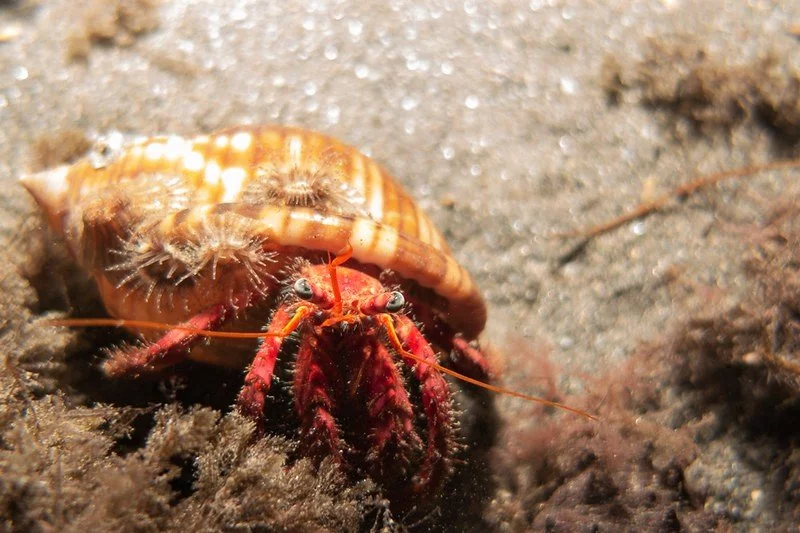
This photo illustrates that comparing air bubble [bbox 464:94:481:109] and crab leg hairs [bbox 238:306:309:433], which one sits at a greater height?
air bubble [bbox 464:94:481:109]

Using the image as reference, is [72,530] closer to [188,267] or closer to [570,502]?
[188,267]

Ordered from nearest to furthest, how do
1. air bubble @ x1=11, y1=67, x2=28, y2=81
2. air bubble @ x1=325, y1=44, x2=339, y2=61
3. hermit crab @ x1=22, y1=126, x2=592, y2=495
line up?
1. hermit crab @ x1=22, y1=126, x2=592, y2=495
2. air bubble @ x1=11, y1=67, x2=28, y2=81
3. air bubble @ x1=325, y1=44, x2=339, y2=61

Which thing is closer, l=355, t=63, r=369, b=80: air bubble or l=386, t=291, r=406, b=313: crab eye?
l=386, t=291, r=406, b=313: crab eye

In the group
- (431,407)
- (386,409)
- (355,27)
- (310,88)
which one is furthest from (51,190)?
(355,27)

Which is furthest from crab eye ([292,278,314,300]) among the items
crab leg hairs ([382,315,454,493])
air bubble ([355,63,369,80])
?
air bubble ([355,63,369,80])

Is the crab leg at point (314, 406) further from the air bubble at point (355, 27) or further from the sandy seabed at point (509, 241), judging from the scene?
the air bubble at point (355, 27)

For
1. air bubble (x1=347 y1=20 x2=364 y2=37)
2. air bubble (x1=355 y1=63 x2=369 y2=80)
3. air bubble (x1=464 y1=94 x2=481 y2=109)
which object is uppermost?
air bubble (x1=347 y1=20 x2=364 y2=37)

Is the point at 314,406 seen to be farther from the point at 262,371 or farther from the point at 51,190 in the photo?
the point at 51,190

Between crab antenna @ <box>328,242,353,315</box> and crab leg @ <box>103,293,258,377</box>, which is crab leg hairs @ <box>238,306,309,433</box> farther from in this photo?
crab leg @ <box>103,293,258,377</box>
